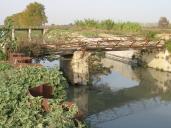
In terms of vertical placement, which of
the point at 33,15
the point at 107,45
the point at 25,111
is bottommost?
the point at 107,45

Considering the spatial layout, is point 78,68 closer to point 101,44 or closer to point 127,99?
point 101,44

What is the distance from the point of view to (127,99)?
77.8 feet

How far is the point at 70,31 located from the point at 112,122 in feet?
61.5

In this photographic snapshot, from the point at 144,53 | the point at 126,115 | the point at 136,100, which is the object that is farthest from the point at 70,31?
the point at 126,115

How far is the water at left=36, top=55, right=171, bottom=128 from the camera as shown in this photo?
1891 centimetres

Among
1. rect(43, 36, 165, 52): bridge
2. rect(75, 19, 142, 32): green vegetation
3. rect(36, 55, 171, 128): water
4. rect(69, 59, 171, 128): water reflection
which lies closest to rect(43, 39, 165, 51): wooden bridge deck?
rect(43, 36, 165, 52): bridge

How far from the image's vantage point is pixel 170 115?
2016 cm

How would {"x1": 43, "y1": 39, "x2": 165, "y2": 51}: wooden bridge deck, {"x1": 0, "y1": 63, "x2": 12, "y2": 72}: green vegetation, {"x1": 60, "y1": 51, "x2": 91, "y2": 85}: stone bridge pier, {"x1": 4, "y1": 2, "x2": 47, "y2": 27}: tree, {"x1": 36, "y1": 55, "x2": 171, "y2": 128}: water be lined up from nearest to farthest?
{"x1": 0, "y1": 63, "x2": 12, "y2": 72}: green vegetation
{"x1": 36, "y1": 55, "x2": 171, "y2": 128}: water
{"x1": 60, "y1": 51, "x2": 91, "y2": 85}: stone bridge pier
{"x1": 43, "y1": 39, "x2": 165, "y2": 51}: wooden bridge deck
{"x1": 4, "y1": 2, "x2": 47, "y2": 27}: tree

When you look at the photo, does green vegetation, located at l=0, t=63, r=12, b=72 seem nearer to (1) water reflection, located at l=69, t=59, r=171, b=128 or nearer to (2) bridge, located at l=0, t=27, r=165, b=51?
(1) water reflection, located at l=69, t=59, r=171, b=128

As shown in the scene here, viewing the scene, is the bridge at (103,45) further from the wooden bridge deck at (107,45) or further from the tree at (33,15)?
the tree at (33,15)

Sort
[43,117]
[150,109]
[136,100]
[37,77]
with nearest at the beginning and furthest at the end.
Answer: [43,117] < [37,77] < [150,109] < [136,100]

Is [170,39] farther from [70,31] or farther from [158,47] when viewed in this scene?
[70,31]

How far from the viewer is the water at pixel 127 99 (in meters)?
18.9

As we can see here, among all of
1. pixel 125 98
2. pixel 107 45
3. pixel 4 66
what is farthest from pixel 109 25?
pixel 4 66
